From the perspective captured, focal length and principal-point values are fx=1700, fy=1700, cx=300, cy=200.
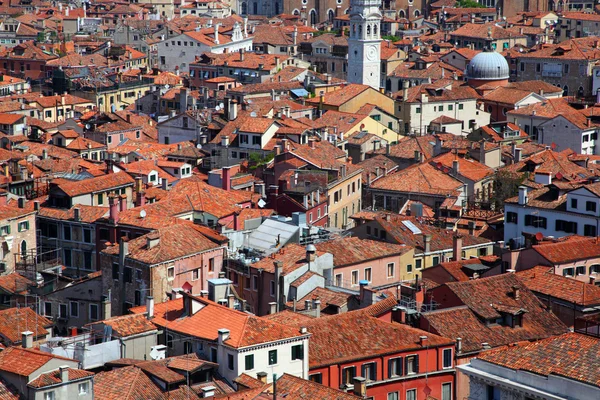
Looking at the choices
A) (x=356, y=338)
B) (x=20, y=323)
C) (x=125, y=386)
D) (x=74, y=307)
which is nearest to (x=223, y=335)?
(x=125, y=386)

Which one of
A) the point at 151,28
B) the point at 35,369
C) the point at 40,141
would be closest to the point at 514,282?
the point at 35,369

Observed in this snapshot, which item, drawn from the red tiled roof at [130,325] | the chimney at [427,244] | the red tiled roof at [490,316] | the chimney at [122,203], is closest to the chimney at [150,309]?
the red tiled roof at [130,325]

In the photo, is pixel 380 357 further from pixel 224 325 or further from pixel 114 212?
pixel 114 212

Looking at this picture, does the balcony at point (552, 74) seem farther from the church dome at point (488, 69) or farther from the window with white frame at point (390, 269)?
the window with white frame at point (390, 269)

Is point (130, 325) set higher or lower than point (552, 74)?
higher

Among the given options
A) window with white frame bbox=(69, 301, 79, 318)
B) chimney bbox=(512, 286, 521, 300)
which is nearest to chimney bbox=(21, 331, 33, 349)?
window with white frame bbox=(69, 301, 79, 318)

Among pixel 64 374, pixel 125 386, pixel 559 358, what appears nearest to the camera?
pixel 559 358
